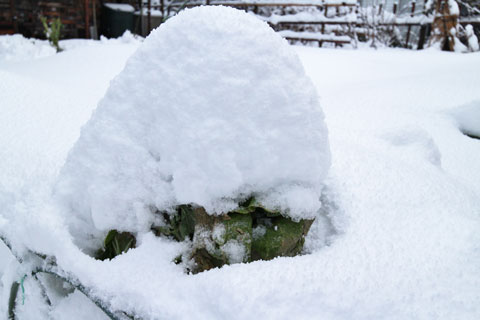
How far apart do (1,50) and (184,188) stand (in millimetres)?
6170

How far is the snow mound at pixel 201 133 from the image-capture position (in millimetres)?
904

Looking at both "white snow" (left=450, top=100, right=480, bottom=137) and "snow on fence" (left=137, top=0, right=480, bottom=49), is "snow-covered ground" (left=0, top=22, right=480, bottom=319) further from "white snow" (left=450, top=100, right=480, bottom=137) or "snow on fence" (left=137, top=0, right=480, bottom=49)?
"snow on fence" (left=137, top=0, right=480, bottom=49)

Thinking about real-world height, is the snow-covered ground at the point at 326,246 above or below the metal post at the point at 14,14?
below

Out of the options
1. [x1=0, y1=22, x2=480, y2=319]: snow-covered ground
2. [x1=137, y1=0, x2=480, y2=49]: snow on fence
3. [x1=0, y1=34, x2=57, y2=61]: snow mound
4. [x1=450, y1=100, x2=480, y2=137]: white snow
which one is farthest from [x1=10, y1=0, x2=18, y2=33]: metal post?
[x1=450, y1=100, x2=480, y2=137]: white snow

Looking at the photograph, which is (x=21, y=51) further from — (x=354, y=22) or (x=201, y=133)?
(x=201, y=133)

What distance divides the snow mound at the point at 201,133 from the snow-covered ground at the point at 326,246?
0.13 m

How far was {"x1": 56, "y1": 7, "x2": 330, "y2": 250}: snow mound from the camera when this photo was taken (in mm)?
904

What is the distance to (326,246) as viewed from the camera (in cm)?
101

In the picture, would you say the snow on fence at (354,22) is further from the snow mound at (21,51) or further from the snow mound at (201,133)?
the snow mound at (201,133)

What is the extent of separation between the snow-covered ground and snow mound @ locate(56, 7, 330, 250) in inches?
5.3

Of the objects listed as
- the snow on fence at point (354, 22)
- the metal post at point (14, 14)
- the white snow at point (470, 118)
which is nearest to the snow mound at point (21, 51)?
the metal post at point (14, 14)

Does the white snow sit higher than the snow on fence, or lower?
lower

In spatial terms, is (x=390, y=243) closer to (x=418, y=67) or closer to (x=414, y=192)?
(x=414, y=192)

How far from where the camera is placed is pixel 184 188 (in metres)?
0.90
